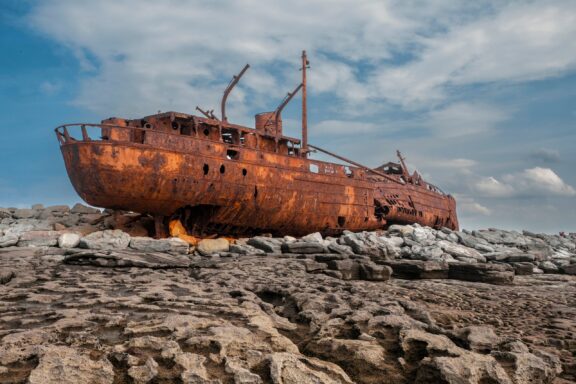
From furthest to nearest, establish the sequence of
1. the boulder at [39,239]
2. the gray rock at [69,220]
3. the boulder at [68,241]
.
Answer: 1. the gray rock at [69,220]
2. the boulder at [39,239]
3. the boulder at [68,241]

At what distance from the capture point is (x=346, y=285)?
6.28 metres

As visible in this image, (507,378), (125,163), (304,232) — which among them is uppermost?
(125,163)

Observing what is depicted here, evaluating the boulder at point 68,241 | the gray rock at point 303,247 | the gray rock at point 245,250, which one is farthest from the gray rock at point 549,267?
the boulder at point 68,241

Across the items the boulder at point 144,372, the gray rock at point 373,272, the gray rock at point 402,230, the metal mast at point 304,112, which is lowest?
the boulder at point 144,372

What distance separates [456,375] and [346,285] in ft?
11.0

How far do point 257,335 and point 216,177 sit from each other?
995 centimetres

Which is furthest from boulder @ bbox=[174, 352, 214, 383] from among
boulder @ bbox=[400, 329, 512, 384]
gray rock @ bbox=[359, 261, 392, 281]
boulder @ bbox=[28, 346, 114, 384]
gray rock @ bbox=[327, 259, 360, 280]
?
gray rock @ bbox=[359, 261, 392, 281]

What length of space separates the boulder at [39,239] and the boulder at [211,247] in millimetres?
3151

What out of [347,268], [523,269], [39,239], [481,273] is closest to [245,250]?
[347,268]

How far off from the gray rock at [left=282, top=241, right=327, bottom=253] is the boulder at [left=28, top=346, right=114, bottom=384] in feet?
26.0

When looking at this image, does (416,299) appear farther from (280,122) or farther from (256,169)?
(280,122)

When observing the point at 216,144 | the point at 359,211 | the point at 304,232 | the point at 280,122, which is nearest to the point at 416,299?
the point at 216,144

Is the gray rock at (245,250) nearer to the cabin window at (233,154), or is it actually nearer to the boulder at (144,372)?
the cabin window at (233,154)

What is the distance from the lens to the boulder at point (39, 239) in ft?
34.2
